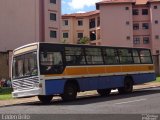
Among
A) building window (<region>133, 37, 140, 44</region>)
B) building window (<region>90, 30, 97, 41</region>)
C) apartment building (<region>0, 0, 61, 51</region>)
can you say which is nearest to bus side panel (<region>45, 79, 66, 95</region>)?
apartment building (<region>0, 0, 61, 51</region>)

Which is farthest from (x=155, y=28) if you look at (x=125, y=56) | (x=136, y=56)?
(x=125, y=56)

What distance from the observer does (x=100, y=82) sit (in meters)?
24.7

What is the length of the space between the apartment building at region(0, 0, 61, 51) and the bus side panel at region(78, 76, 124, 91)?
110 ft

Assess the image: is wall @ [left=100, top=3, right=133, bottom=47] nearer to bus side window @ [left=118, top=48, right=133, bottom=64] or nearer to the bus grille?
bus side window @ [left=118, top=48, right=133, bottom=64]

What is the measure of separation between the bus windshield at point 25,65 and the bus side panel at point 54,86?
31.4 inches

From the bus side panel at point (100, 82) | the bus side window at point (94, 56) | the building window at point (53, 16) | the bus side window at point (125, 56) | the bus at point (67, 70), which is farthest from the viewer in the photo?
the building window at point (53, 16)

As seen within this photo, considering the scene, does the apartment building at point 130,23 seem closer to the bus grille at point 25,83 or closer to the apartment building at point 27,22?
the apartment building at point 27,22

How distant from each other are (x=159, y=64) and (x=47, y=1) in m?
21.6

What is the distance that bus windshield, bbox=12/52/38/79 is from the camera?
21183mm

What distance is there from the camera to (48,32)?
63781 mm

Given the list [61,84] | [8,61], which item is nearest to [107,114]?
[61,84]

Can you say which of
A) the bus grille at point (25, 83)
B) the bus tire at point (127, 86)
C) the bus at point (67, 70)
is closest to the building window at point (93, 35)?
the bus tire at point (127, 86)

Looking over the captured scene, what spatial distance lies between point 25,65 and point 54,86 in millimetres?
1881

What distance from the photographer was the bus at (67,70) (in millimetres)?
21062
